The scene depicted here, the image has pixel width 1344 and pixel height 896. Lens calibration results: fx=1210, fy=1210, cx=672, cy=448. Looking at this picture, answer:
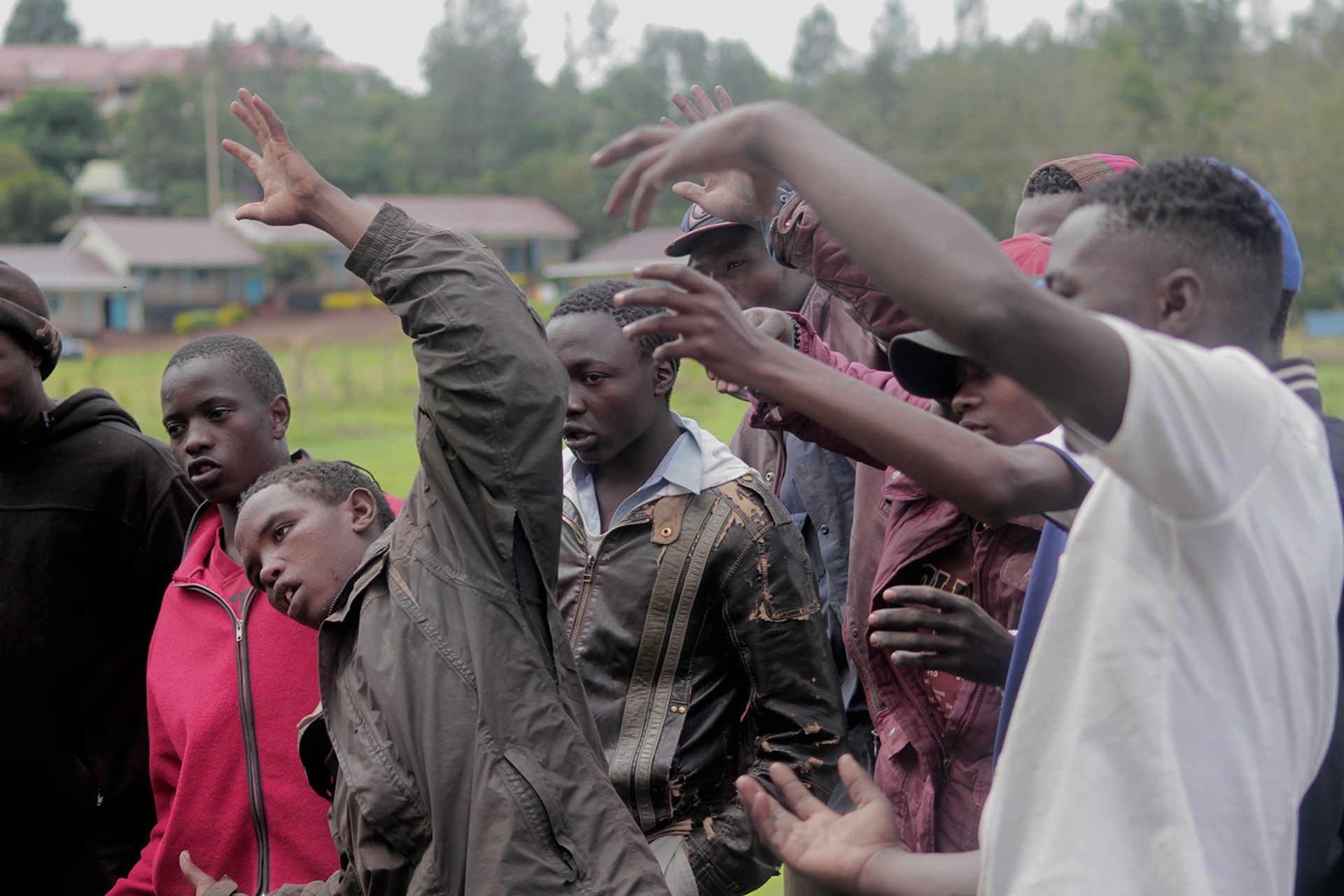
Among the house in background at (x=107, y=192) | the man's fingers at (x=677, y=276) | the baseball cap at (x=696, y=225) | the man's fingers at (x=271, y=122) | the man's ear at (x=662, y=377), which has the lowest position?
the house in background at (x=107, y=192)

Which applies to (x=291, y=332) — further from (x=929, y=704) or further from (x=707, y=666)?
(x=929, y=704)

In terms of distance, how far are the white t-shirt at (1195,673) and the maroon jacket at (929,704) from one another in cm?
98

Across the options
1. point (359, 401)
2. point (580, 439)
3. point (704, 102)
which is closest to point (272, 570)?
point (580, 439)

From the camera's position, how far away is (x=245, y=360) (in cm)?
325

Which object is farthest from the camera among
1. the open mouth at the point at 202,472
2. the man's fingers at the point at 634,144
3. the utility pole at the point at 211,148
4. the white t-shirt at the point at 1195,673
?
the utility pole at the point at 211,148

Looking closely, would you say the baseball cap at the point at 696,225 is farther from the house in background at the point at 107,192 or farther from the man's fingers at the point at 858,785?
the house in background at the point at 107,192

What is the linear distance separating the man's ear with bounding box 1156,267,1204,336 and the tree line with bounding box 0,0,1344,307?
1499 inches

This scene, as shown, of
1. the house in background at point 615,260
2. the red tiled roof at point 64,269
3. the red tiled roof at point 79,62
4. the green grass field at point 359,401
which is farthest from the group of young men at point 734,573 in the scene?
the red tiled roof at point 79,62

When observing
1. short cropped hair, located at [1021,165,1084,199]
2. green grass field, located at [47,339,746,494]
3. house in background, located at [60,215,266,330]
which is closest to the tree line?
house in background, located at [60,215,266,330]

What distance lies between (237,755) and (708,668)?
110 cm

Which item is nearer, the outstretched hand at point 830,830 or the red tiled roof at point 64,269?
the outstretched hand at point 830,830

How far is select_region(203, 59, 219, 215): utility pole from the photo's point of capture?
55.8 m

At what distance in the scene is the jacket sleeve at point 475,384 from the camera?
6.67ft

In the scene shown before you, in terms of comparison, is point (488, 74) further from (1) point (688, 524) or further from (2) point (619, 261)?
(1) point (688, 524)
